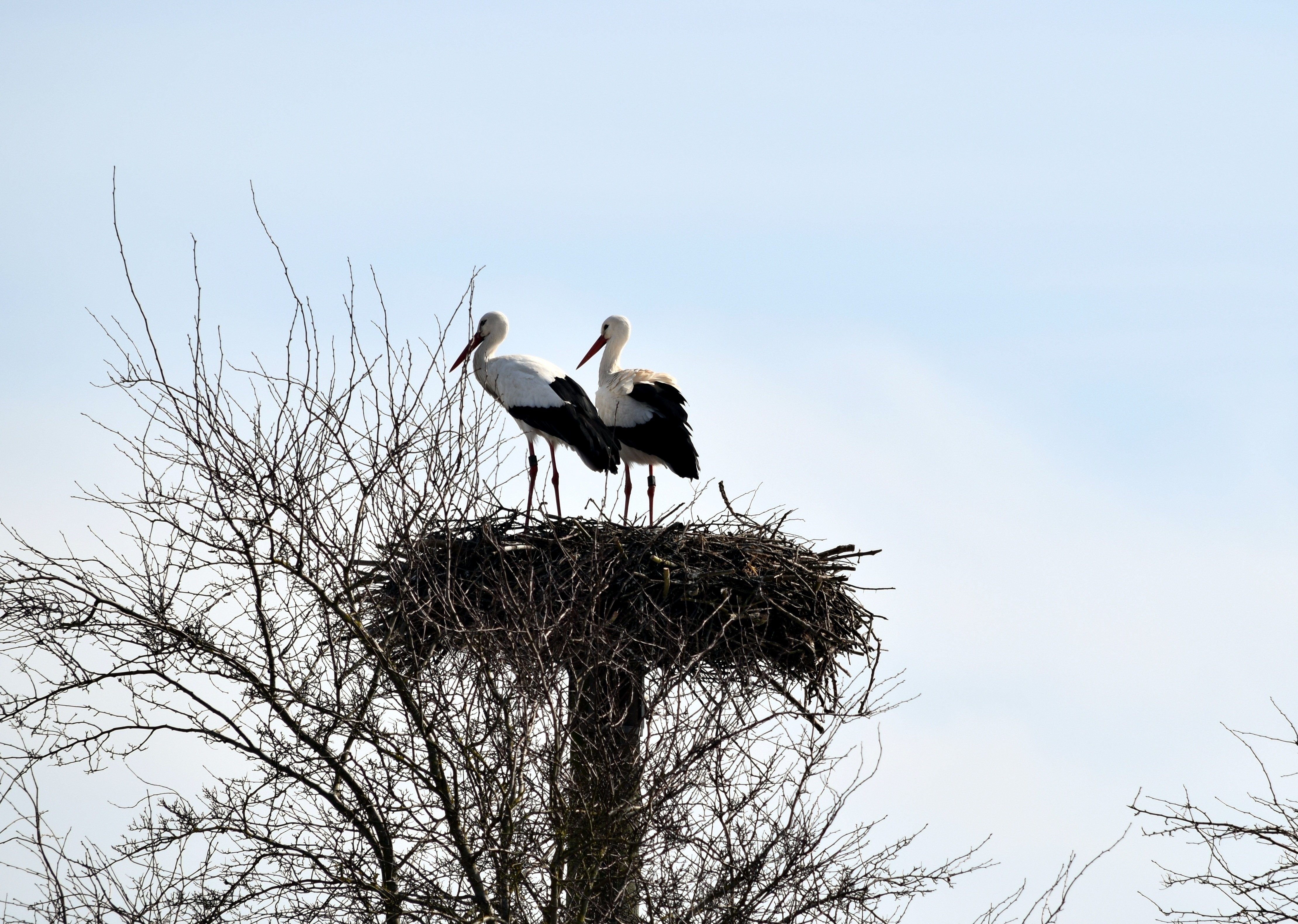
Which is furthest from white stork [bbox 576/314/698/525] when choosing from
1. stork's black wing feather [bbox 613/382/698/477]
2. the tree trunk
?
the tree trunk

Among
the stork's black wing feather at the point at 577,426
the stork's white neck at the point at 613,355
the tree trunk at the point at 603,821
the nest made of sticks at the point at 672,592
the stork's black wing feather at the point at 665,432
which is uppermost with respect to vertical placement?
the stork's white neck at the point at 613,355

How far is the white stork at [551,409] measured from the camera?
35.4 feet

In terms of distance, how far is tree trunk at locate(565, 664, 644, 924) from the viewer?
20.4 feet

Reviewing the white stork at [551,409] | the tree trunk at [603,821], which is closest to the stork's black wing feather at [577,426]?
the white stork at [551,409]

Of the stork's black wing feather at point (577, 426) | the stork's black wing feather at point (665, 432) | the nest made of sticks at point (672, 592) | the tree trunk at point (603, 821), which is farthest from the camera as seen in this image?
the stork's black wing feather at point (665, 432)

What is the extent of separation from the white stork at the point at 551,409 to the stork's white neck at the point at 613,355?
Result: 1.18 metres

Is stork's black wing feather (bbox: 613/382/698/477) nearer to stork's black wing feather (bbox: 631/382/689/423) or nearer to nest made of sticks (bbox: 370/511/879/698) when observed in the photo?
stork's black wing feather (bbox: 631/382/689/423)

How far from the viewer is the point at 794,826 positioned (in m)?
6.75

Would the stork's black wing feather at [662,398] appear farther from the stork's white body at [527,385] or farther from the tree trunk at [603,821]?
the tree trunk at [603,821]

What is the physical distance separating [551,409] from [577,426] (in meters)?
0.26

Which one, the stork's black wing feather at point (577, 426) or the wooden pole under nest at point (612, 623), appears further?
the stork's black wing feather at point (577, 426)

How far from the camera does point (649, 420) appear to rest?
11547 millimetres

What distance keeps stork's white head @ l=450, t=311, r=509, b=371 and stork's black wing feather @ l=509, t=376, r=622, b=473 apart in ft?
4.71

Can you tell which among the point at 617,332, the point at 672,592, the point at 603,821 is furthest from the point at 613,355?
the point at 603,821
